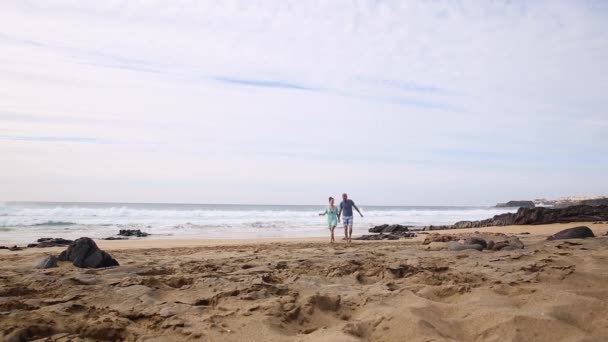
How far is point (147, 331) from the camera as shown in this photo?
10.7 ft

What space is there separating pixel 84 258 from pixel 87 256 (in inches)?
1.9

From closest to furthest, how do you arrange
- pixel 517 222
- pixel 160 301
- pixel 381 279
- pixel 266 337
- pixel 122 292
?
1. pixel 266 337
2. pixel 160 301
3. pixel 122 292
4. pixel 381 279
5. pixel 517 222

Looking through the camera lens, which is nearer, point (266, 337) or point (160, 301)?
point (266, 337)

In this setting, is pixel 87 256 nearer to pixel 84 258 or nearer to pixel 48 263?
pixel 84 258

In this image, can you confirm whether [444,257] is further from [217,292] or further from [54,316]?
[54,316]

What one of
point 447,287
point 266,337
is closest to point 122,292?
point 266,337

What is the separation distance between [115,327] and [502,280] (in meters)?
3.50

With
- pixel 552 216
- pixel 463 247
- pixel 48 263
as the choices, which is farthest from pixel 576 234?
pixel 552 216

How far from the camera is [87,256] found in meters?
6.59

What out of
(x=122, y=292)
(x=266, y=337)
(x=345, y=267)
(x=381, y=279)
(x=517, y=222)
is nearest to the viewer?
(x=266, y=337)

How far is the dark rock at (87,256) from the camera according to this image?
6.42 metres

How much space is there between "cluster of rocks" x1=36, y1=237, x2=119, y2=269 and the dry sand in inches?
35.1

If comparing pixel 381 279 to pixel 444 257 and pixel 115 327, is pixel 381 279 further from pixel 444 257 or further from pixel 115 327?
pixel 115 327

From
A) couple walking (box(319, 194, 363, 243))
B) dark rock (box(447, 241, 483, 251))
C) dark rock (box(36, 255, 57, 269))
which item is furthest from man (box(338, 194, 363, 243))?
dark rock (box(36, 255, 57, 269))
